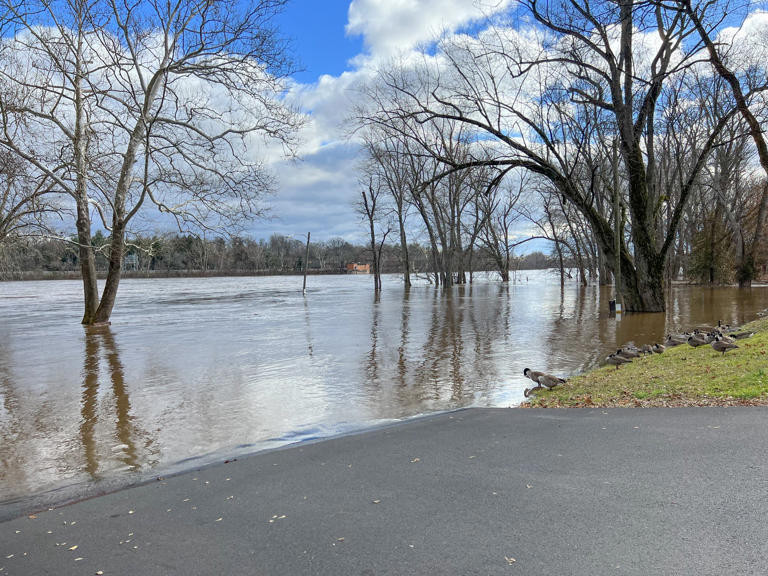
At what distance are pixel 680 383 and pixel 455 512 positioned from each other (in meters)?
4.48

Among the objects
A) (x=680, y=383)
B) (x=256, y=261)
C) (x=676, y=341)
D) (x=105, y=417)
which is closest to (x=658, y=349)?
(x=676, y=341)

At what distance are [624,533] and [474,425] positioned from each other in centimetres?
255

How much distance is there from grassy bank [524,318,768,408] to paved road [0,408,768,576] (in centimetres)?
81

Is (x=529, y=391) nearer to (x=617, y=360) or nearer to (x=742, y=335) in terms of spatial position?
(x=617, y=360)

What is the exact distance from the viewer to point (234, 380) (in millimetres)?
→ 9672

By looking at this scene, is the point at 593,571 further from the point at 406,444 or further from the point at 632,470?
the point at 406,444

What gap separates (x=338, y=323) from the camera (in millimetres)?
19953

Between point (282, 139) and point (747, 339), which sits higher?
point (282, 139)

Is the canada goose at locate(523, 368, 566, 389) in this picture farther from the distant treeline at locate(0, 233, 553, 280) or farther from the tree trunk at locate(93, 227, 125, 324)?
the distant treeline at locate(0, 233, 553, 280)

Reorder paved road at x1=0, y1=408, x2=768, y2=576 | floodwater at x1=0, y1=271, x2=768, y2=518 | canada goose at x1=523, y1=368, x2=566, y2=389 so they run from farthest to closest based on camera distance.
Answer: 1. canada goose at x1=523, y1=368, x2=566, y2=389
2. floodwater at x1=0, y1=271, x2=768, y2=518
3. paved road at x1=0, y1=408, x2=768, y2=576

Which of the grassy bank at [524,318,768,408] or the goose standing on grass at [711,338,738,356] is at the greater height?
the goose standing on grass at [711,338,738,356]

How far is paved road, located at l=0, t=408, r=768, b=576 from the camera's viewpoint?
2.88 m

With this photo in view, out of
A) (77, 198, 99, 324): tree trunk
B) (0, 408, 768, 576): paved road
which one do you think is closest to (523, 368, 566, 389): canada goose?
(0, 408, 768, 576): paved road

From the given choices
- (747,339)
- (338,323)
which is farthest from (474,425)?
(338,323)
